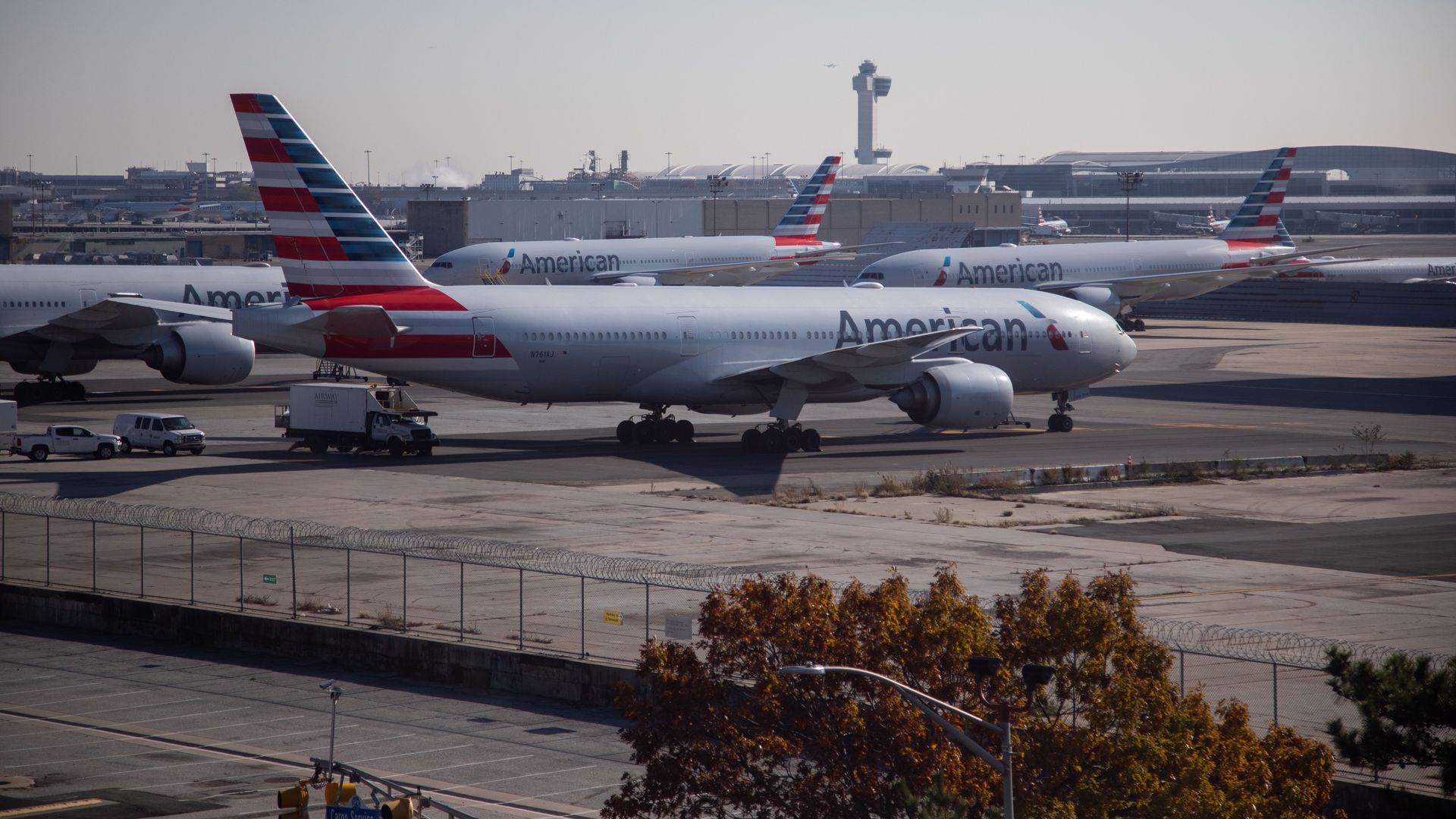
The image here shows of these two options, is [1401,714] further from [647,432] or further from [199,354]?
[199,354]

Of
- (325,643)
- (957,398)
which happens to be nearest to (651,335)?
(957,398)

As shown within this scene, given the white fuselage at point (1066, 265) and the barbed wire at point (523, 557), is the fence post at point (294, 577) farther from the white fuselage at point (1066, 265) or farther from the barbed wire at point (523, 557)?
the white fuselage at point (1066, 265)

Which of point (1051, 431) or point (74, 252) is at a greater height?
point (74, 252)

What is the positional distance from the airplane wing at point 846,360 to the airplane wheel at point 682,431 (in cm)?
280

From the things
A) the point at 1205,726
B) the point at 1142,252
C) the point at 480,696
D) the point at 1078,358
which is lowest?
the point at 480,696

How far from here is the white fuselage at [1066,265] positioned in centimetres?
9019

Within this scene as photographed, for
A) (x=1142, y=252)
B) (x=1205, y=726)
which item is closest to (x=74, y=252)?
(x=1142, y=252)

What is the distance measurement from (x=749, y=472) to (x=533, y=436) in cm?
1076

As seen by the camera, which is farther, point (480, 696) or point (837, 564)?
point (837, 564)

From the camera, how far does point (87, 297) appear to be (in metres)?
61.3

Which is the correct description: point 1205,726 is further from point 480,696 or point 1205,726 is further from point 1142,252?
point 1142,252

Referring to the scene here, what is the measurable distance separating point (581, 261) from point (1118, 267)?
101 feet

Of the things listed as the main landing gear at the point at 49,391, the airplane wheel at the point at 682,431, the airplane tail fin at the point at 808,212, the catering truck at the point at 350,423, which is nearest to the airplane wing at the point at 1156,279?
the airplane tail fin at the point at 808,212

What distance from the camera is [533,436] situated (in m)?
51.2
